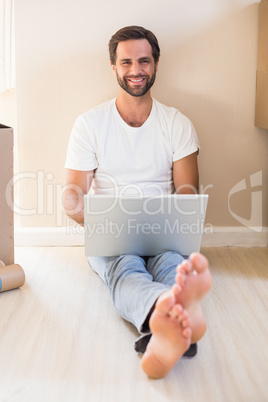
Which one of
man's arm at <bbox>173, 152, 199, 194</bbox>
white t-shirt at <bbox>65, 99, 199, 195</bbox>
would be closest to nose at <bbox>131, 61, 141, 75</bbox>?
white t-shirt at <bbox>65, 99, 199, 195</bbox>

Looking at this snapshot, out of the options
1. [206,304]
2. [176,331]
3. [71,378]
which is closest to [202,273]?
[176,331]

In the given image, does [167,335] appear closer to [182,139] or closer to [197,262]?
[197,262]

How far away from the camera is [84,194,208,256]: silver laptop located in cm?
159

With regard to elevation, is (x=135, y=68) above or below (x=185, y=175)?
above

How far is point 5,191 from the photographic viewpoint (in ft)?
6.20

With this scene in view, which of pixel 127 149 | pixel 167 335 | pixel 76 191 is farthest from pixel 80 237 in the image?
pixel 167 335

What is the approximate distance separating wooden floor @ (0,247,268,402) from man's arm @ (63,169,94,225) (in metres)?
0.26

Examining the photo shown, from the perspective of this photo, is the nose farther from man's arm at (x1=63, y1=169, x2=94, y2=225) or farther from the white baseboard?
the white baseboard

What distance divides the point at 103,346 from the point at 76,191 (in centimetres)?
74

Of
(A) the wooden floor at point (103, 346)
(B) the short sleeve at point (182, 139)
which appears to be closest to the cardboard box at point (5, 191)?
(A) the wooden floor at point (103, 346)

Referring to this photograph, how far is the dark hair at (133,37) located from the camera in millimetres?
2045

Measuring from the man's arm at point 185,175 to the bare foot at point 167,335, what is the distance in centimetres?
88

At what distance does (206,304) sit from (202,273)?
0.59 meters

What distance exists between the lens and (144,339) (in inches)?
57.3
